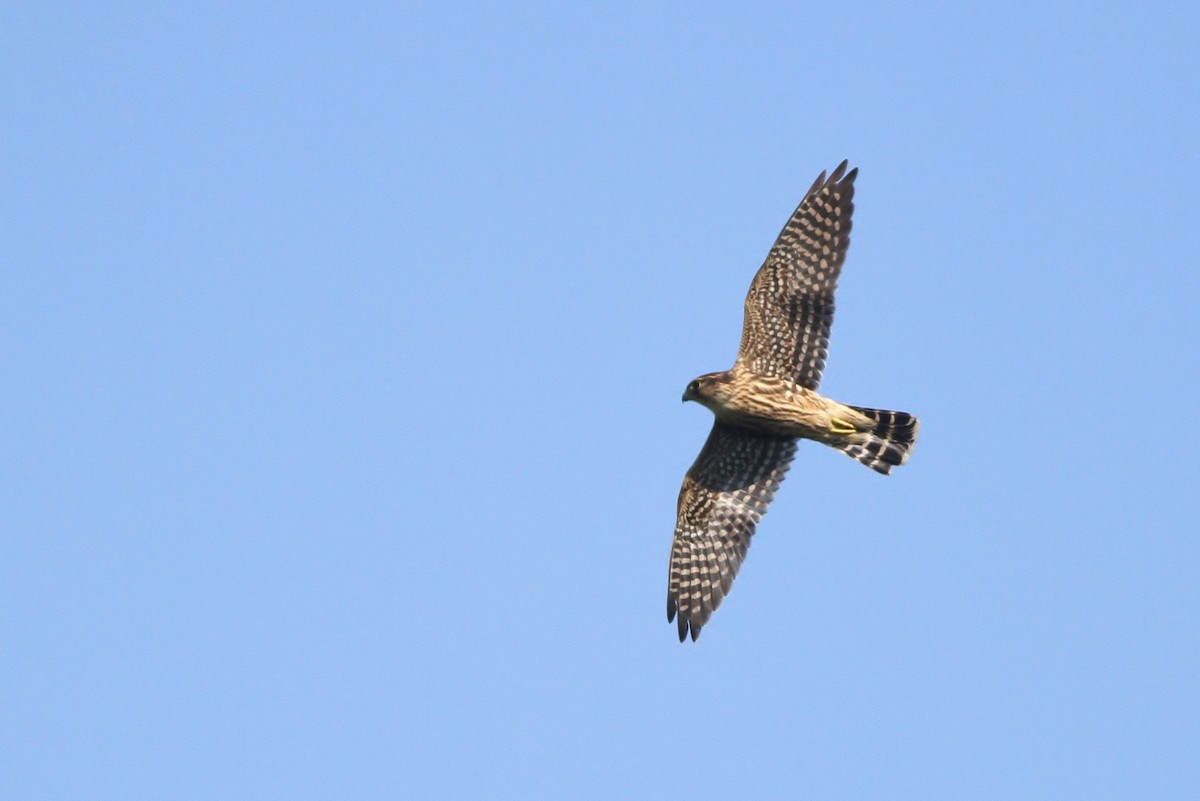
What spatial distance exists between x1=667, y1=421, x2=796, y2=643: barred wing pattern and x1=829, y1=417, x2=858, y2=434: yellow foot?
0.62m

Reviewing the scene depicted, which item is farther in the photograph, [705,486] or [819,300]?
[705,486]

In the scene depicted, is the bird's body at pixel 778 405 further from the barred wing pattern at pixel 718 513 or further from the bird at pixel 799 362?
the barred wing pattern at pixel 718 513

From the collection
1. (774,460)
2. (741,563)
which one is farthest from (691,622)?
(774,460)

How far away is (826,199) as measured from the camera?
1521 cm

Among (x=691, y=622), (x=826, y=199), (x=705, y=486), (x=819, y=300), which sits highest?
(x=826, y=199)

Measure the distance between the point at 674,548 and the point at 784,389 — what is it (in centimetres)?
196

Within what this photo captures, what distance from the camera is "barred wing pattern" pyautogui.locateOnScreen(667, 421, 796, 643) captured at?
51.2 feet

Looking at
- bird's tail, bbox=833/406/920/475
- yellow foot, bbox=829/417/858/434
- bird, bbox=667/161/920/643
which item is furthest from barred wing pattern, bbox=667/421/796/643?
bird's tail, bbox=833/406/920/475

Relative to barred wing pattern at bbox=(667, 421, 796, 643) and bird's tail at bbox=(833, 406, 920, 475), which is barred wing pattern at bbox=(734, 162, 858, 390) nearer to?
bird's tail at bbox=(833, 406, 920, 475)

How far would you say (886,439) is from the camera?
49.8 ft

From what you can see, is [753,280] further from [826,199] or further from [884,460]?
[884,460]

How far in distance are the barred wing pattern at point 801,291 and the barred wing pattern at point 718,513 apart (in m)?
0.82

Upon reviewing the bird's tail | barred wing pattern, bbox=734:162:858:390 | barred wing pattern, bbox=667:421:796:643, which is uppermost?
barred wing pattern, bbox=734:162:858:390

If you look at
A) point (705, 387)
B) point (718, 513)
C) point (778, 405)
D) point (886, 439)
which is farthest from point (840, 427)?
point (718, 513)
